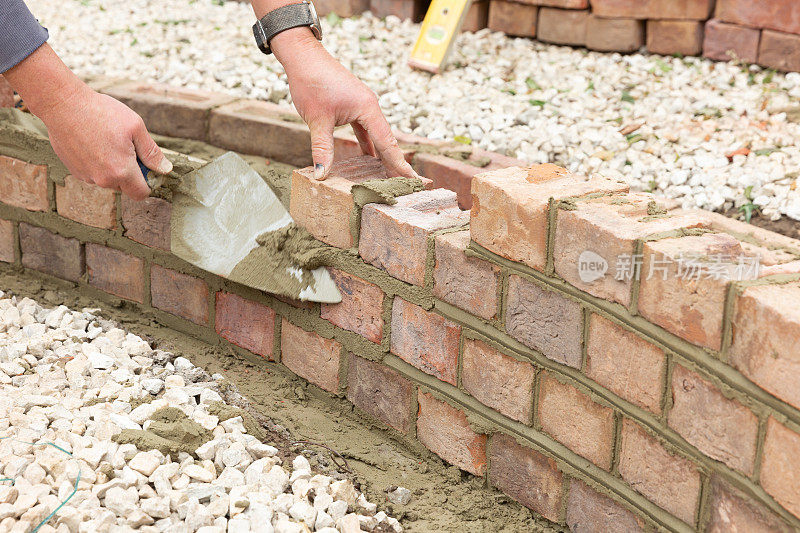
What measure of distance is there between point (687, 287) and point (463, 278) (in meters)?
0.67

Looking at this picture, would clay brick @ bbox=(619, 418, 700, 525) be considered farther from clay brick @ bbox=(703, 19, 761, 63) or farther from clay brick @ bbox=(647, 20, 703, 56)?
clay brick @ bbox=(647, 20, 703, 56)

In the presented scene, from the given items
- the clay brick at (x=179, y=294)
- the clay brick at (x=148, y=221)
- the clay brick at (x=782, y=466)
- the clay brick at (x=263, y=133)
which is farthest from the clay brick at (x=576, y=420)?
the clay brick at (x=263, y=133)

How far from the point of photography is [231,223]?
288cm

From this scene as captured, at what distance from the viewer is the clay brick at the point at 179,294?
122 inches

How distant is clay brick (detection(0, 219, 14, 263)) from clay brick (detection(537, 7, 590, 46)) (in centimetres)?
318

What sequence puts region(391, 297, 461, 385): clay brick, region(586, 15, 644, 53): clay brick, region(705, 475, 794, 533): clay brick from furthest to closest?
region(586, 15, 644, 53): clay brick
region(391, 297, 461, 385): clay brick
region(705, 475, 794, 533): clay brick

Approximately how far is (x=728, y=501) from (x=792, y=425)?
0.86ft

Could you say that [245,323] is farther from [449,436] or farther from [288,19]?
[288,19]

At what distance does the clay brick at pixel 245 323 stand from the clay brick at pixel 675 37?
3131mm

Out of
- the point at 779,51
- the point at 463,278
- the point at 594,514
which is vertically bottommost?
the point at 594,514

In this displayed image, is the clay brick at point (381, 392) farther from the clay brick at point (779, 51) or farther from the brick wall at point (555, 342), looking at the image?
the clay brick at point (779, 51)

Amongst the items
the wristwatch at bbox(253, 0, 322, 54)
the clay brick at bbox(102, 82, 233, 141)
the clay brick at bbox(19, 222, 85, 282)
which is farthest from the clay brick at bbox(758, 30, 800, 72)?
the clay brick at bbox(19, 222, 85, 282)

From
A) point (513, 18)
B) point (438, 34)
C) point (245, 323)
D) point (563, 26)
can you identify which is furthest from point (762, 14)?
point (245, 323)

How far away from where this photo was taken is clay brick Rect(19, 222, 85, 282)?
3.37 meters
